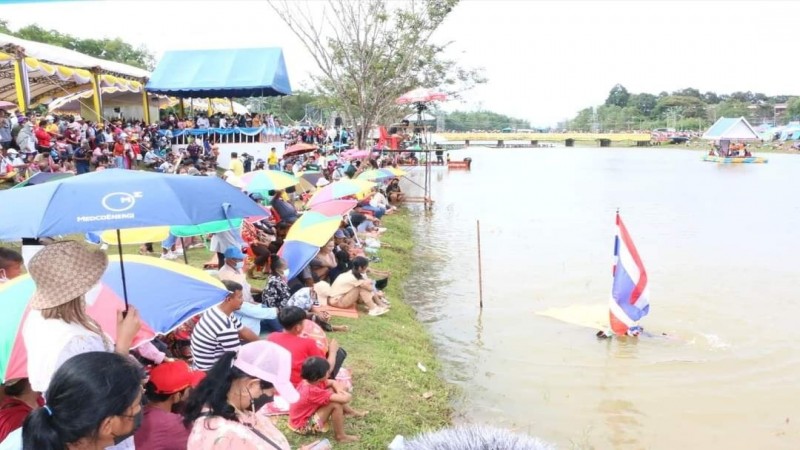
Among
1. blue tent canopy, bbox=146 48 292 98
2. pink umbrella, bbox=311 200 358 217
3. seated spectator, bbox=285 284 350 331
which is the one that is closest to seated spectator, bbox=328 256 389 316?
seated spectator, bbox=285 284 350 331

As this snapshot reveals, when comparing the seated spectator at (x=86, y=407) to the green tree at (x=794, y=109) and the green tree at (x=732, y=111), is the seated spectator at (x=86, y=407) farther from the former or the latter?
the green tree at (x=732, y=111)

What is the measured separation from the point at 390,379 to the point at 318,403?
162 centimetres

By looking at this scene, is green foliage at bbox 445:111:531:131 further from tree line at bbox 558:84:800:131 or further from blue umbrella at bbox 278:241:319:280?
blue umbrella at bbox 278:241:319:280

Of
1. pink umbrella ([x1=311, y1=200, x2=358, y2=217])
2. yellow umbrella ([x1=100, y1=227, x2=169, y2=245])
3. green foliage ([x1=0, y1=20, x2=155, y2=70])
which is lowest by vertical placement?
yellow umbrella ([x1=100, y1=227, x2=169, y2=245])

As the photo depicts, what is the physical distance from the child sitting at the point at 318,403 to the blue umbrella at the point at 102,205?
5.04 feet

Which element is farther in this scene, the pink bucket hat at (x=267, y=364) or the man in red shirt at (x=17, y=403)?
the pink bucket hat at (x=267, y=364)

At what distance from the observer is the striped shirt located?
4828mm

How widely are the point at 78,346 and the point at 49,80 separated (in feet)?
62.9

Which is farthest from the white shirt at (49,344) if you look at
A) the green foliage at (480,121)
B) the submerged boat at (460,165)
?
the green foliage at (480,121)

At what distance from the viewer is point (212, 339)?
4824 mm

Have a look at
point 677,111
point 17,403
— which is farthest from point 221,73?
point 677,111

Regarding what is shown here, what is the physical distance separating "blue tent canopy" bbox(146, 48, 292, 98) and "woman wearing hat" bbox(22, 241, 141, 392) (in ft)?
63.7

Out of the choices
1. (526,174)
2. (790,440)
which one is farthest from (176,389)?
(526,174)

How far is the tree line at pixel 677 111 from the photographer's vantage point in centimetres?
8979
